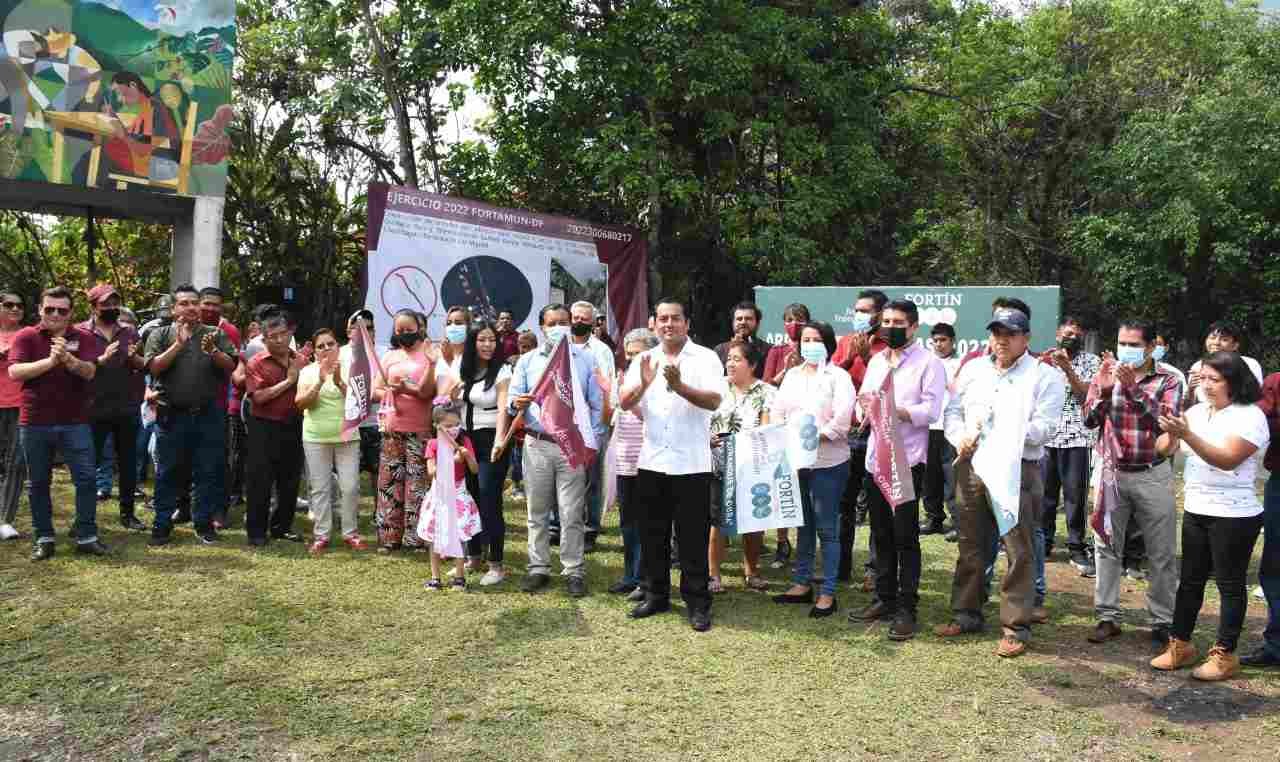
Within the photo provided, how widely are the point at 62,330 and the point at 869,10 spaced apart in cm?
1413

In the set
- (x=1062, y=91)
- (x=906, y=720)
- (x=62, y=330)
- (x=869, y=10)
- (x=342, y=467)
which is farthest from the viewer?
(x=1062, y=91)

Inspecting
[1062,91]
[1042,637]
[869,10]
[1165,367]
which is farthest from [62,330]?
[1062,91]

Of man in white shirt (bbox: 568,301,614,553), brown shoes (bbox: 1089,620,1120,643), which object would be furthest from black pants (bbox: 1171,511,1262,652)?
man in white shirt (bbox: 568,301,614,553)

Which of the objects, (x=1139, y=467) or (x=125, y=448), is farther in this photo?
(x=125, y=448)

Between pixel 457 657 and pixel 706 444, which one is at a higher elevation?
pixel 706 444

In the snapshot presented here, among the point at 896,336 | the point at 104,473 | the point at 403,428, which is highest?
the point at 896,336

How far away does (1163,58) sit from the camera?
19.5 m

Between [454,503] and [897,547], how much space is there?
108 inches

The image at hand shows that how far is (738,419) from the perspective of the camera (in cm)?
643

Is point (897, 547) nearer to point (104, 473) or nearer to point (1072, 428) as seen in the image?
point (1072, 428)

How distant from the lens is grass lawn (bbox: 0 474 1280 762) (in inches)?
157

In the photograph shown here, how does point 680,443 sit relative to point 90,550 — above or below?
above

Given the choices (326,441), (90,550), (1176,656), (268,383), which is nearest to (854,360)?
(1176,656)

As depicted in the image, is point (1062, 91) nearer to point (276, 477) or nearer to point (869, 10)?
point (869, 10)
